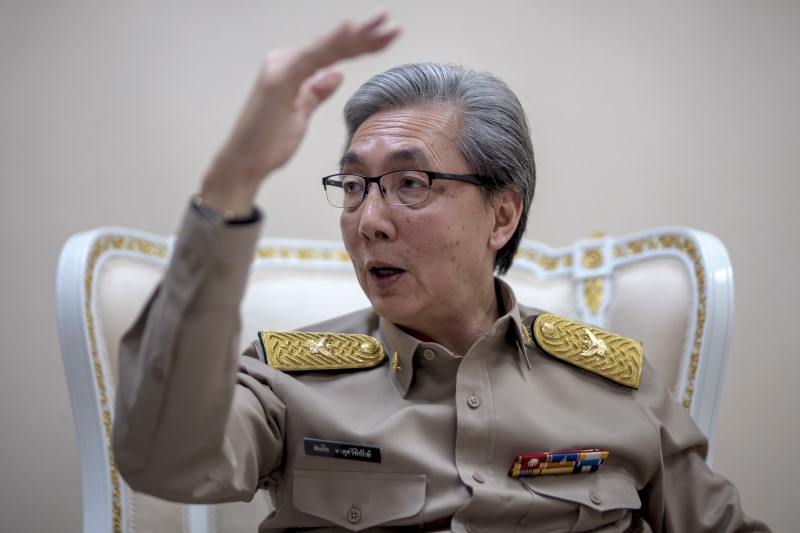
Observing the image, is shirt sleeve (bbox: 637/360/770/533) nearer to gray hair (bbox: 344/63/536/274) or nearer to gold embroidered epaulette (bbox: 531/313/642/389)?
gold embroidered epaulette (bbox: 531/313/642/389)

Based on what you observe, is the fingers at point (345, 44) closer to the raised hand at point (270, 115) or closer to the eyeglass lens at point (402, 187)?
the raised hand at point (270, 115)

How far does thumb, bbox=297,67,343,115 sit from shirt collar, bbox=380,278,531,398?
595mm

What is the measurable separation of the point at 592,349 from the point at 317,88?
886 mm

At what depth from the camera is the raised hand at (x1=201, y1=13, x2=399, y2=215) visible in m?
0.84

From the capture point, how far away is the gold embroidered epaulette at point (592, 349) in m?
1.54

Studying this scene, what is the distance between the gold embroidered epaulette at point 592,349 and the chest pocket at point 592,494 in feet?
0.66

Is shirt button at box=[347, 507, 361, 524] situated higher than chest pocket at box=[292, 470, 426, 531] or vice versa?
chest pocket at box=[292, 470, 426, 531]

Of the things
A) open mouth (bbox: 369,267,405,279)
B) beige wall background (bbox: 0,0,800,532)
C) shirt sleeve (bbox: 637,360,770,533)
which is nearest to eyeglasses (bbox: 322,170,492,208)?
open mouth (bbox: 369,267,405,279)

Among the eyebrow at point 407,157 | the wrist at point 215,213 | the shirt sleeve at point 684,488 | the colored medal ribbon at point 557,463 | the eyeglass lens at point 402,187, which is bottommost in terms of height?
the shirt sleeve at point 684,488

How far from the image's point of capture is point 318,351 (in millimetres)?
1472

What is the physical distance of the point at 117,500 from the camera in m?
1.58

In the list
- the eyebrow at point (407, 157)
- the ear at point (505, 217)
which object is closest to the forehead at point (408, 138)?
the eyebrow at point (407, 157)

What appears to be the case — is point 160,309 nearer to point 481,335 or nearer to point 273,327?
point 481,335

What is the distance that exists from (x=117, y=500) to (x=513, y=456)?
81 cm
